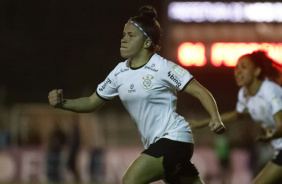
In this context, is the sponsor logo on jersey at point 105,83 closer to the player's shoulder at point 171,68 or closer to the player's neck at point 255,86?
the player's shoulder at point 171,68

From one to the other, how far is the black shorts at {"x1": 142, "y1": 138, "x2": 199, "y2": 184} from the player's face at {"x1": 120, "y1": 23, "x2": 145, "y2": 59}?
2.48ft

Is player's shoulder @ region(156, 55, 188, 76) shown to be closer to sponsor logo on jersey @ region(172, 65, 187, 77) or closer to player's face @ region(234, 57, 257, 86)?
sponsor logo on jersey @ region(172, 65, 187, 77)

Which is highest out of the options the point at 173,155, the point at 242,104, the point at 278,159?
the point at 242,104

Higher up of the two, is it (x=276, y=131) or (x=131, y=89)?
(x=131, y=89)

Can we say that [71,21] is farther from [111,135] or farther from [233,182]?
[233,182]

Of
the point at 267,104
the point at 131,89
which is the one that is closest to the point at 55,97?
the point at 131,89

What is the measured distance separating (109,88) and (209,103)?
99 cm

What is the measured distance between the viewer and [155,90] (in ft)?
19.0

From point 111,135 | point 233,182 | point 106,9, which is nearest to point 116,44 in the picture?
point 106,9

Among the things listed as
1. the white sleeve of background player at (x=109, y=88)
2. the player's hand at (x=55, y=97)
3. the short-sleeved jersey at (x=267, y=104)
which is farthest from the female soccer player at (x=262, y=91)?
the player's hand at (x=55, y=97)

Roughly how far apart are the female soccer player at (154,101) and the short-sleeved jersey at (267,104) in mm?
1342

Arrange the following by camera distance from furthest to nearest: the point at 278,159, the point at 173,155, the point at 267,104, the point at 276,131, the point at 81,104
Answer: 1. the point at 267,104
2. the point at 278,159
3. the point at 276,131
4. the point at 81,104
5. the point at 173,155

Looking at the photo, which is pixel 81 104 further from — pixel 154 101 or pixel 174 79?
pixel 174 79

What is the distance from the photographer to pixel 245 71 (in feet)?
23.5
